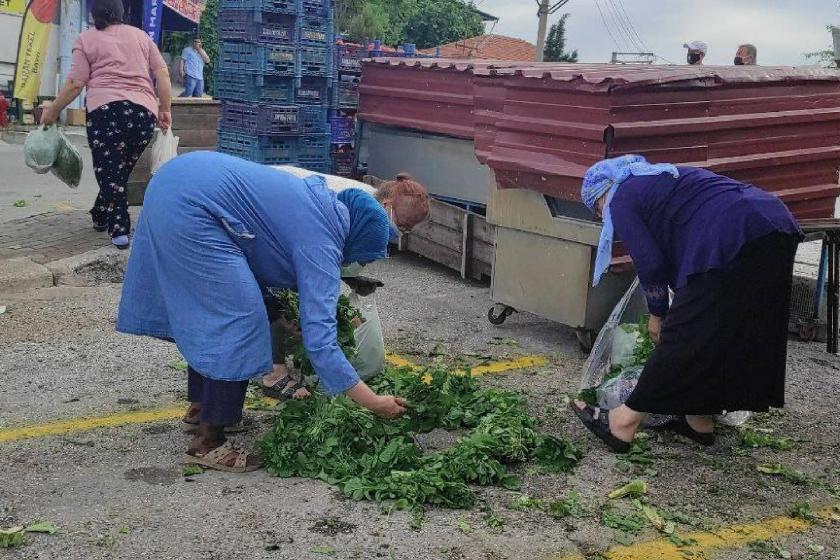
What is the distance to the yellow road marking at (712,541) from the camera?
3.61 m

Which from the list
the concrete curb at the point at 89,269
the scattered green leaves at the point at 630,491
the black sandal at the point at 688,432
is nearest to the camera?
the scattered green leaves at the point at 630,491

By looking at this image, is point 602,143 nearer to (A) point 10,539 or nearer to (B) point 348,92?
(A) point 10,539

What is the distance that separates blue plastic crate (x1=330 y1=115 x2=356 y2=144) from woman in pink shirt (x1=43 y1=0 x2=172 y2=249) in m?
2.53

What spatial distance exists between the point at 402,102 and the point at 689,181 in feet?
17.0

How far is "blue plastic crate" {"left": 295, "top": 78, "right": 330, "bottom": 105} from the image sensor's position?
376 inches

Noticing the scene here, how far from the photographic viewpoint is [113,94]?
24.6 ft

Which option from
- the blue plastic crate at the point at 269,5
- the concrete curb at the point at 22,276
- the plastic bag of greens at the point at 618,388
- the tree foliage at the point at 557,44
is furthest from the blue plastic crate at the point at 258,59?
the tree foliage at the point at 557,44

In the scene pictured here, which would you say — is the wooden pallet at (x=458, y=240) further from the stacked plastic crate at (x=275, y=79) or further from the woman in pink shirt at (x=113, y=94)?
the woman in pink shirt at (x=113, y=94)

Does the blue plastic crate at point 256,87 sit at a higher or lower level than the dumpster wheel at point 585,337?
higher

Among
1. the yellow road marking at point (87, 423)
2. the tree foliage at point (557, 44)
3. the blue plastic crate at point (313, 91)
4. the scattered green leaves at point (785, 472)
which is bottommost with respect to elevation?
the yellow road marking at point (87, 423)

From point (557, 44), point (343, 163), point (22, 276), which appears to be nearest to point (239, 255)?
point (22, 276)

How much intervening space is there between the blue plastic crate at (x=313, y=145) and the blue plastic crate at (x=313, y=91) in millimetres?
338

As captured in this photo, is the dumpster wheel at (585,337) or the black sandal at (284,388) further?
the dumpster wheel at (585,337)

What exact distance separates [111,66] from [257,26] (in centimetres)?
204
